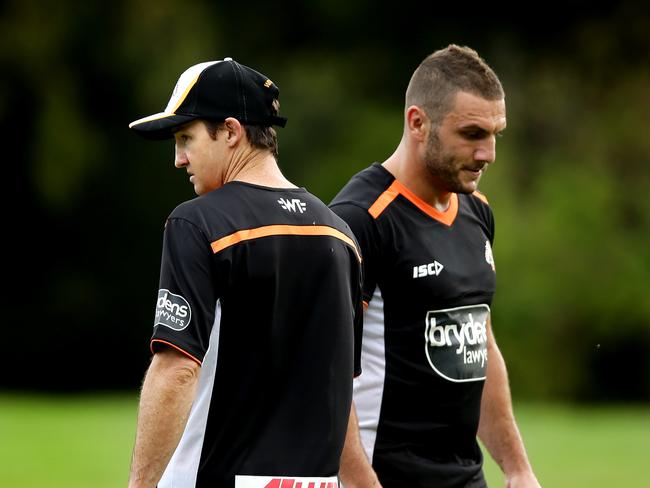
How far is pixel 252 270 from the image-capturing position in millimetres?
3447

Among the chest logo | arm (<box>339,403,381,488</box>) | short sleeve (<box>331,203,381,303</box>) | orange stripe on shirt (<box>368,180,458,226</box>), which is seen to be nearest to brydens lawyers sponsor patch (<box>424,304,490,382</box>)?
short sleeve (<box>331,203,381,303</box>)

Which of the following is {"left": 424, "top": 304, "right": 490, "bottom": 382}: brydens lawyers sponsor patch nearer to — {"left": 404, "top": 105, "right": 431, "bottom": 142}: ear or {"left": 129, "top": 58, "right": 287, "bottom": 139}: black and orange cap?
{"left": 404, "top": 105, "right": 431, "bottom": 142}: ear

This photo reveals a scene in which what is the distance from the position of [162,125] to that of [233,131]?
0.20m

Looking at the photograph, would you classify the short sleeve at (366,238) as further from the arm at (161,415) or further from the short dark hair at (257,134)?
the arm at (161,415)

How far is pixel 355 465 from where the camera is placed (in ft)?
13.1

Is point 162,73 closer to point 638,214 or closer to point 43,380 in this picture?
point 43,380

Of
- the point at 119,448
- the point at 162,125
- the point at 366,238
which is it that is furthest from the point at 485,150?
the point at 119,448

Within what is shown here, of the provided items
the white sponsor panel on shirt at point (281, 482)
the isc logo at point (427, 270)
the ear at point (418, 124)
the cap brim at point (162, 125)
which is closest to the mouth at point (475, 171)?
the ear at point (418, 124)

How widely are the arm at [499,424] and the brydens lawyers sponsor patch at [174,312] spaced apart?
1629 millimetres

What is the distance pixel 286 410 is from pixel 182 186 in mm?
21011

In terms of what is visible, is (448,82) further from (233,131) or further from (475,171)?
(233,131)

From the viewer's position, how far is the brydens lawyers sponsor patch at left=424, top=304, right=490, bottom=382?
170 inches

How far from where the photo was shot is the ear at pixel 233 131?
364 cm

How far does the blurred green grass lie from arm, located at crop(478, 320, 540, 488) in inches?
220
